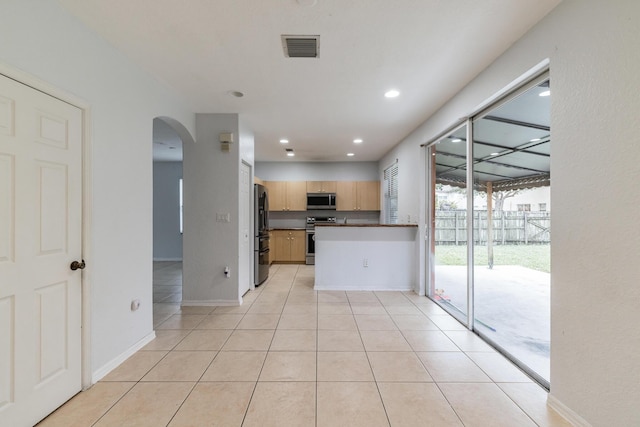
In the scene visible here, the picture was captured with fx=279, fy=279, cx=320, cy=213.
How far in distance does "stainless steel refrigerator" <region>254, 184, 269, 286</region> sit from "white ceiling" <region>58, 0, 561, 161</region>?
1.51m

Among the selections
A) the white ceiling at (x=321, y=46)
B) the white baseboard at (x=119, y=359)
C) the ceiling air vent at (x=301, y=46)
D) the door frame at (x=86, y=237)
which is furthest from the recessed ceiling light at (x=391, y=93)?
the white baseboard at (x=119, y=359)

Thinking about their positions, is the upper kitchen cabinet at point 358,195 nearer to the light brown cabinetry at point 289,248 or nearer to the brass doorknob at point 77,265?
the light brown cabinetry at point 289,248

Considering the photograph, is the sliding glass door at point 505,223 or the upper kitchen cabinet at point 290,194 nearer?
the sliding glass door at point 505,223

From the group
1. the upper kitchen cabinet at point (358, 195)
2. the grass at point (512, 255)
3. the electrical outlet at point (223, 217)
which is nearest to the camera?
the grass at point (512, 255)

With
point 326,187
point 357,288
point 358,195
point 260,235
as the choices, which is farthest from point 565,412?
point 326,187

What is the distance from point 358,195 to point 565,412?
5737 millimetres

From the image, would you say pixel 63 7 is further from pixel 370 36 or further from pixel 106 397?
pixel 106 397

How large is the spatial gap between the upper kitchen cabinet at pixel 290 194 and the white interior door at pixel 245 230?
2.59m

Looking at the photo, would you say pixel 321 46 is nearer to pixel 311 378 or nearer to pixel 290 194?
pixel 311 378

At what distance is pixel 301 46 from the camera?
2283 mm

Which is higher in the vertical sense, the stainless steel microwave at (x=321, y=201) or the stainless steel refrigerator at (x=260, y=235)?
the stainless steel microwave at (x=321, y=201)

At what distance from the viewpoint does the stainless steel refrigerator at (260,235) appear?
469 cm

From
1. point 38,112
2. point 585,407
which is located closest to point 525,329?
point 585,407

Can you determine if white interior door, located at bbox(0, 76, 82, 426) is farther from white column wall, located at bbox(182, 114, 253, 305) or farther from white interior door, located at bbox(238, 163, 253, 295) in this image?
white interior door, located at bbox(238, 163, 253, 295)
